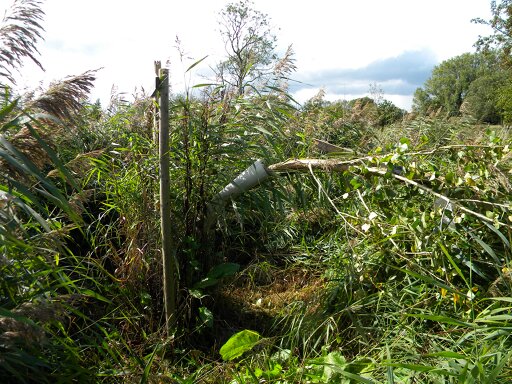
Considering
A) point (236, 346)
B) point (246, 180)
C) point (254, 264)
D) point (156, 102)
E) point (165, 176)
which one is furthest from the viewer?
point (254, 264)

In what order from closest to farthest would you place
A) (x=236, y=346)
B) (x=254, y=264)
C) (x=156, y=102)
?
(x=236, y=346) → (x=156, y=102) → (x=254, y=264)

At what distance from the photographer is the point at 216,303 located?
389cm

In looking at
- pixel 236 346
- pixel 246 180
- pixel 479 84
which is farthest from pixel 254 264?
pixel 479 84

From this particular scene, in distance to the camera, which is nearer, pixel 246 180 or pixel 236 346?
pixel 236 346

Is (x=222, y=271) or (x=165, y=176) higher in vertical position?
(x=165, y=176)

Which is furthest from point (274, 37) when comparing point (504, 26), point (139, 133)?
point (139, 133)

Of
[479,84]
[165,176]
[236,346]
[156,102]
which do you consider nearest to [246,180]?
[165,176]

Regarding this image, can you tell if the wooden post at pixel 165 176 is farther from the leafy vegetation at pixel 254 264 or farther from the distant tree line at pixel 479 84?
the distant tree line at pixel 479 84

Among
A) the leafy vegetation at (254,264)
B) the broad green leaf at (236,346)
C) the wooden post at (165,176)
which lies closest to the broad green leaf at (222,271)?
the leafy vegetation at (254,264)

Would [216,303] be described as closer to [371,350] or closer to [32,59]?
[371,350]

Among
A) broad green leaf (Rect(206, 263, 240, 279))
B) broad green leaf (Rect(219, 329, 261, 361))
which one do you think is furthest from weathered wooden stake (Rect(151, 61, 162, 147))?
broad green leaf (Rect(219, 329, 261, 361))

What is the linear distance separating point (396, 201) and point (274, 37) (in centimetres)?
3046

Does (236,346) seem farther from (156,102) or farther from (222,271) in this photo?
(156,102)

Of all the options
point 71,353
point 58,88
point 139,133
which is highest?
point 58,88
